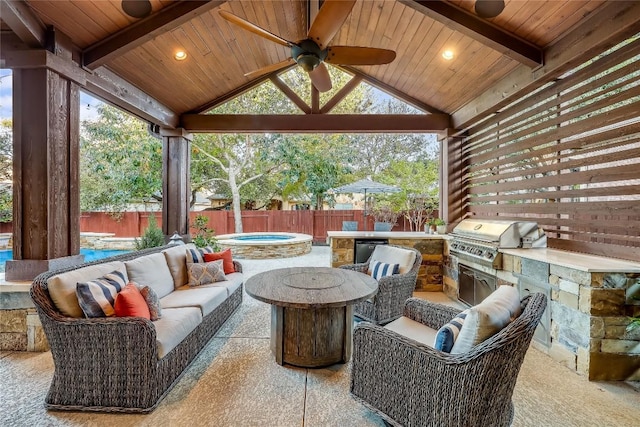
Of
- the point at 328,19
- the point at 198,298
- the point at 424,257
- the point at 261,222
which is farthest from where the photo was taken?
the point at 261,222

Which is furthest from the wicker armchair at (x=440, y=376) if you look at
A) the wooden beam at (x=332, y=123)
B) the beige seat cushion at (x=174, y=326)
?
the wooden beam at (x=332, y=123)

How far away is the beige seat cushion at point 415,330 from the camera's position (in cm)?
215

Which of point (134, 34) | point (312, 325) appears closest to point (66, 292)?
point (312, 325)

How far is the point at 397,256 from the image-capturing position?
370cm

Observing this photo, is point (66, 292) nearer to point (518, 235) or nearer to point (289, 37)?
point (518, 235)

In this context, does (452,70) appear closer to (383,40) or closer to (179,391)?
(383,40)

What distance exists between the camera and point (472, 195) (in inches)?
212

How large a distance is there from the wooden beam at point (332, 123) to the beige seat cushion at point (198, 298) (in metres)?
3.14

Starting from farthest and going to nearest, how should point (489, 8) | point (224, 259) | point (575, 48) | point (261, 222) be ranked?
point (261, 222), point (224, 259), point (489, 8), point (575, 48)

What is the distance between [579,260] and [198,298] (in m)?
3.51

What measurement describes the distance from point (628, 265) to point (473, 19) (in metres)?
2.72

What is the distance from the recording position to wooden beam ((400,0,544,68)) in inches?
127

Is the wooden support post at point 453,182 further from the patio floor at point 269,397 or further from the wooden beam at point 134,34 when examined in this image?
the wooden beam at point 134,34

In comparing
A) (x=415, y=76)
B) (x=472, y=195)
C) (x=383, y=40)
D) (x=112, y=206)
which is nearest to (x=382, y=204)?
(x=472, y=195)
